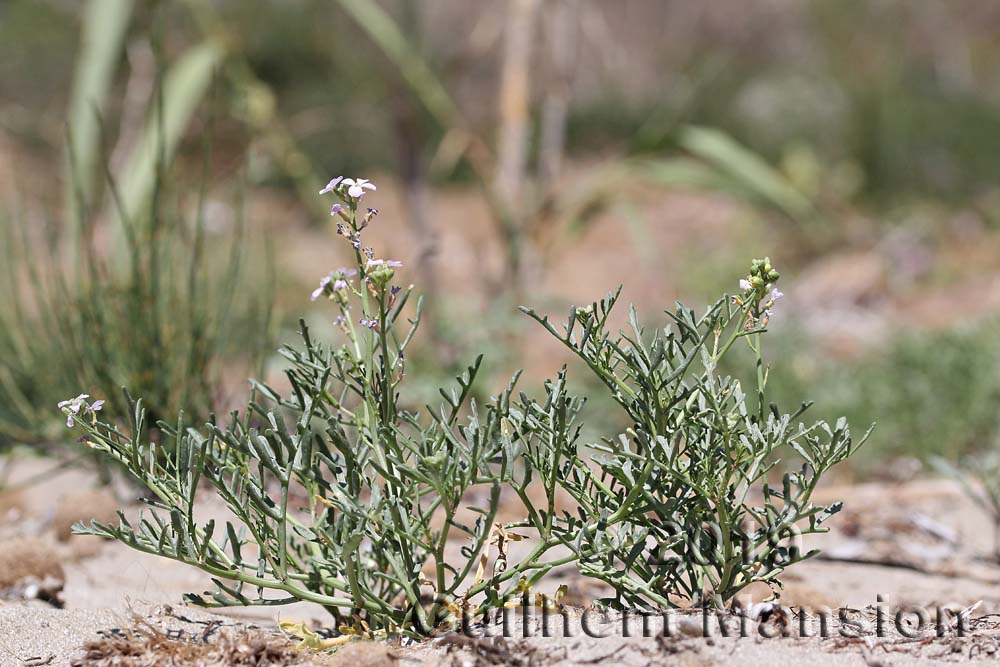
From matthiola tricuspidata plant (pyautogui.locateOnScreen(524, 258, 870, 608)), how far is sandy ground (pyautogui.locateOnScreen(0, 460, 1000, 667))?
0.22ft

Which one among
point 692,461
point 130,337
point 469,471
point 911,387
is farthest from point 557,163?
point 469,471

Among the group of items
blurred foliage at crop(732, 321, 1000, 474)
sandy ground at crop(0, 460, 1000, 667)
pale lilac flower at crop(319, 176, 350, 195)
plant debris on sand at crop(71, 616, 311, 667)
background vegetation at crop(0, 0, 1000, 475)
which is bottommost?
plant debris on sand at crop(71, 616, 311, 667)

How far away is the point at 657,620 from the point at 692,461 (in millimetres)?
173

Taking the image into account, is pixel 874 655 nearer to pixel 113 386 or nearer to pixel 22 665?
pixel 22 665

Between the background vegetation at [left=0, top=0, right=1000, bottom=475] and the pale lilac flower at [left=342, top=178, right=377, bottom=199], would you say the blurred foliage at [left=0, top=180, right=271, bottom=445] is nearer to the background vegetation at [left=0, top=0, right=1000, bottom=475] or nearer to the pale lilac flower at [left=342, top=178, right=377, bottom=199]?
the background vegetation at [left=0, top=0, right=1000, bottom=475]

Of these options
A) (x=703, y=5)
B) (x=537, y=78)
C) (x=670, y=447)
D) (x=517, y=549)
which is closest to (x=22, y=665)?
(x=670, y=447)

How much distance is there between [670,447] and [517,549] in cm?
81

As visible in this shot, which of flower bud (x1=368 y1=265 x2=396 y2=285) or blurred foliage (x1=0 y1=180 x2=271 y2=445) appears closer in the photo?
flower bud (x1=368 y1=265 x2=396 y2=285)

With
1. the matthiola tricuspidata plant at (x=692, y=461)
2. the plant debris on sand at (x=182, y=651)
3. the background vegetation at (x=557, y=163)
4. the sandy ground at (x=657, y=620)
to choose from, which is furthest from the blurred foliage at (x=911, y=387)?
the plant debris on sand at (x=182, y=651)

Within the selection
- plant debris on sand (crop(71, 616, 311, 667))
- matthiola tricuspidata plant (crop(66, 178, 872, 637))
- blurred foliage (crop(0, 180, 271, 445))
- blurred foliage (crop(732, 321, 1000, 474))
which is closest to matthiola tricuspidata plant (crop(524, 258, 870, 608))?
matthiola tricuspidata plant (crop(66, 178, 872, 637))

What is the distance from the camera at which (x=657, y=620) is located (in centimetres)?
112

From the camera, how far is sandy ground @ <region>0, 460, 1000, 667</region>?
1078 millimetres

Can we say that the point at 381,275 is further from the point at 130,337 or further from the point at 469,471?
the point at 130,337

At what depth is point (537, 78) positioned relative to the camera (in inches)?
168
